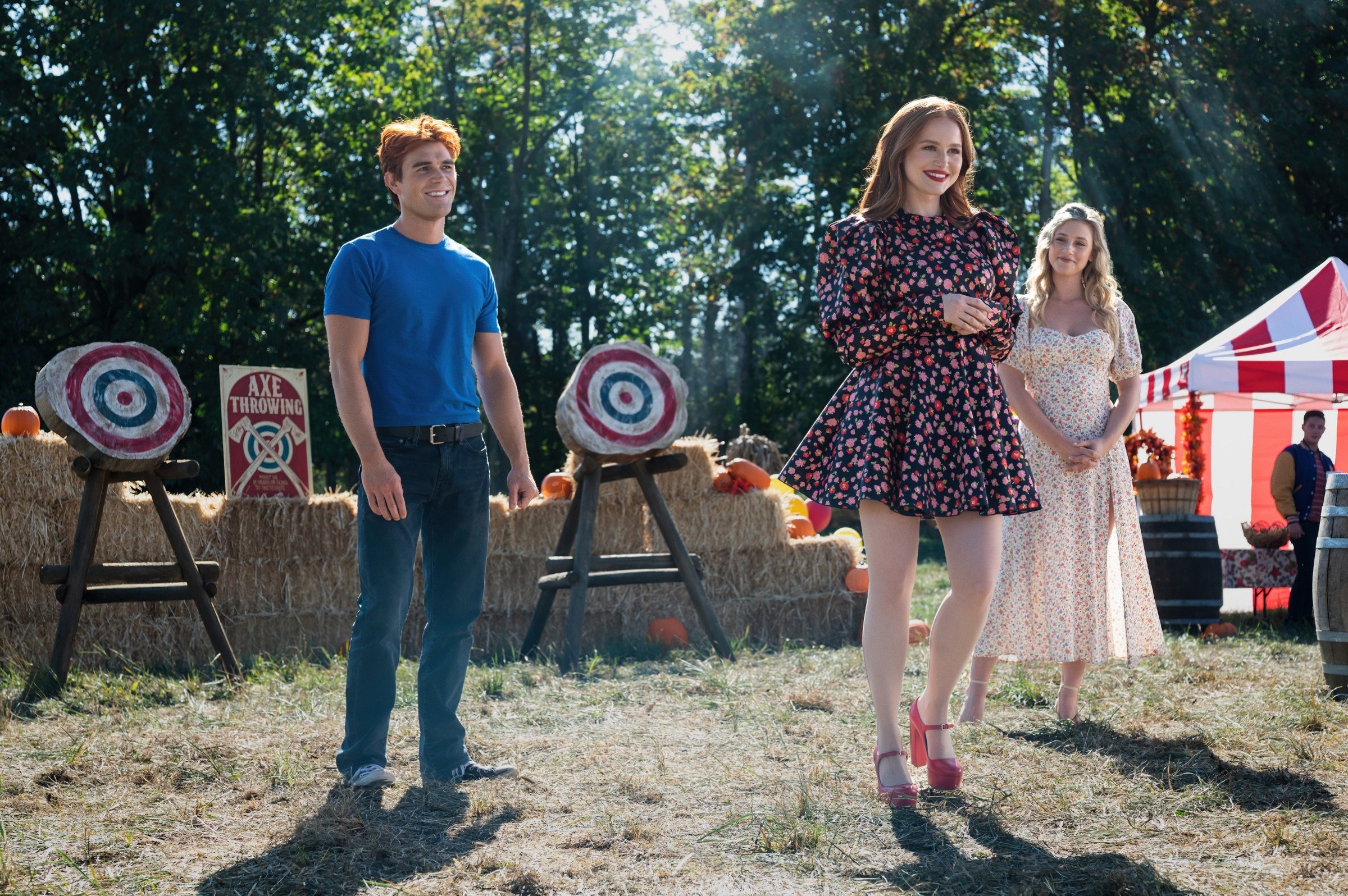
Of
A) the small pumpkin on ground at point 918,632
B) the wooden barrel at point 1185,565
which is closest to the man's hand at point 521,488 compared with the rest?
the small pumpkin on ground at point 918,632

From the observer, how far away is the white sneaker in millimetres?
3008

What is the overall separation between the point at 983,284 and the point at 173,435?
12.1 ft

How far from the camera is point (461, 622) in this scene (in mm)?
3230

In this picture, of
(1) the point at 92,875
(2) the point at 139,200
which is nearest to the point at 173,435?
(1) the point at 92,875

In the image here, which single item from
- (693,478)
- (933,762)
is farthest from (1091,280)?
(693,478)

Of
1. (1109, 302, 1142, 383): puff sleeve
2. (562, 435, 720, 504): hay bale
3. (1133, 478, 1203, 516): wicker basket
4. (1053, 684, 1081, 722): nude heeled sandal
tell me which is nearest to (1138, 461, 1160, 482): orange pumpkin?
(1133, 478, 1203, 516): wicker basket

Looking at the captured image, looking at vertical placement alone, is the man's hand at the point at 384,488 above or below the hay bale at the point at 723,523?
above

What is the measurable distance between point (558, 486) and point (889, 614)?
4.22 metres

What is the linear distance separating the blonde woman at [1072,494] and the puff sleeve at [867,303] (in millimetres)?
1213

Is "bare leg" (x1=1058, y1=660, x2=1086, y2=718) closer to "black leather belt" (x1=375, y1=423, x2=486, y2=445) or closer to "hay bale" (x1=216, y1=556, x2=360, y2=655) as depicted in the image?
"black leather belt" (x1=375, y1=423, x2=486, y2=445)

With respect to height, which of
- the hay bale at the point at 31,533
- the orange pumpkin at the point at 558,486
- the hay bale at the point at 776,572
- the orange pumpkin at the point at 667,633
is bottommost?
the orange pumpkin at the point at 667,633

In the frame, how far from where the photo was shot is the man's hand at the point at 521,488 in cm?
328

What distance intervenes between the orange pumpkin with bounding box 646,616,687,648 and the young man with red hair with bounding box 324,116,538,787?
3.09 m

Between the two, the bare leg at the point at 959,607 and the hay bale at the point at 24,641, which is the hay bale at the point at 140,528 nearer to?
the hay bale at the point at 24,641
